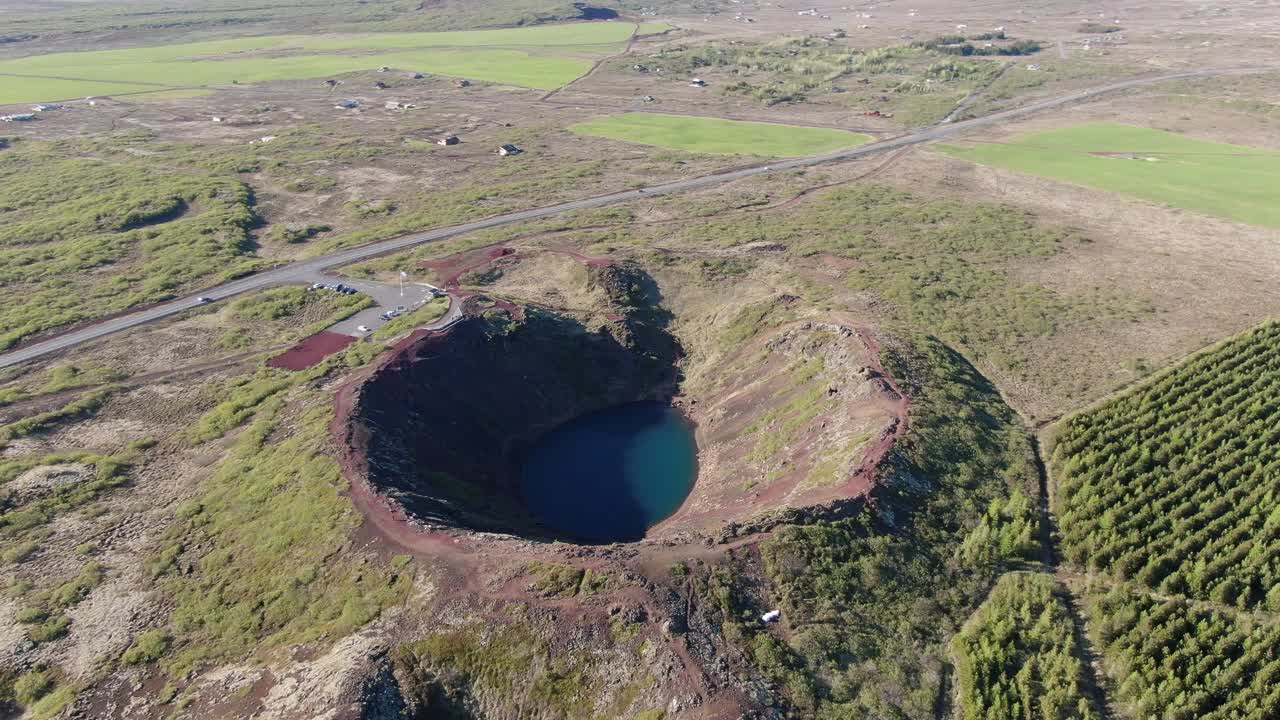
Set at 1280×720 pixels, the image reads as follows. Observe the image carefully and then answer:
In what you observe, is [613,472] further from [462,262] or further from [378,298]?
[462,262]

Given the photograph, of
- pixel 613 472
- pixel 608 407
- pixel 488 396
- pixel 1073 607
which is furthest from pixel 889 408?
pixel 488 396

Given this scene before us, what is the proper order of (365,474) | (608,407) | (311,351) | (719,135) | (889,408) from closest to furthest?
(365,474), (889,408), (311,351), (608,407), (719,135)

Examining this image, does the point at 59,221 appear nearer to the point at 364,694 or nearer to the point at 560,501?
the point at 560,501

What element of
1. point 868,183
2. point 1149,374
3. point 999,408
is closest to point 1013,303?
point 1149,374

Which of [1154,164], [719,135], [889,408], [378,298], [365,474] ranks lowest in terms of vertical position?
[365,474]

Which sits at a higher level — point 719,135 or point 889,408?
point 719,135

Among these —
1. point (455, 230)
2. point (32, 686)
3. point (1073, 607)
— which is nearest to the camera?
point (32, 686)

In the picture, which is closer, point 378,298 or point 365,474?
point 365,474

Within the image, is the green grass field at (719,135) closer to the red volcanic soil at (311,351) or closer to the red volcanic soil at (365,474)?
the red volcanic soil at (311,351)

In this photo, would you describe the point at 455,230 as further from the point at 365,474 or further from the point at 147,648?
the point at 147,648
